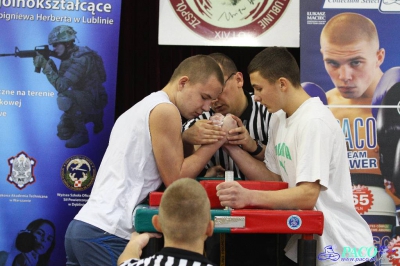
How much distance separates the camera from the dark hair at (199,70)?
133 inches

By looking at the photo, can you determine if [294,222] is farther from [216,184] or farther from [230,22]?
[230,22]

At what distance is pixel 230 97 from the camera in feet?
13.7

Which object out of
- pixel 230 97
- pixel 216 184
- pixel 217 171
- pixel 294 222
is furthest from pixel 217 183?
pixel 230 97

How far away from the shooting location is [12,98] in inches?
186

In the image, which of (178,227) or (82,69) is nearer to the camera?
(178,227)

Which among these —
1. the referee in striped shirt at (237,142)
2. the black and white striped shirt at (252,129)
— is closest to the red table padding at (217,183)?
the referee in striped shirt at (237,142)

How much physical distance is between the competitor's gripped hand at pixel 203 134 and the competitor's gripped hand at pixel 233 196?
1.97ft

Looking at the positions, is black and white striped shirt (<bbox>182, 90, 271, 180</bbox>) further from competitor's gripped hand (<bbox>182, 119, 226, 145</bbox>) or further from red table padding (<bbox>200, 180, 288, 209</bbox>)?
red table padding (<bbox>200, 180, 288, 209</bbox>)

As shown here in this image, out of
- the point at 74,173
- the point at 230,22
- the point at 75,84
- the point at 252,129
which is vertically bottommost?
the point at 74,173

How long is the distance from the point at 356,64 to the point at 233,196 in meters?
2.37

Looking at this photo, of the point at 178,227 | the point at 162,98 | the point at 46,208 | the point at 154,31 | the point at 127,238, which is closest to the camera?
the point at 178,227

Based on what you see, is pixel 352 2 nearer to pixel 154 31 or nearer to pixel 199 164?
pixel 154 31

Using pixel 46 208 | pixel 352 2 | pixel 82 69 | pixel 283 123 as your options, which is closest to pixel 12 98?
pixel 82 69

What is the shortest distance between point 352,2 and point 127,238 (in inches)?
112
